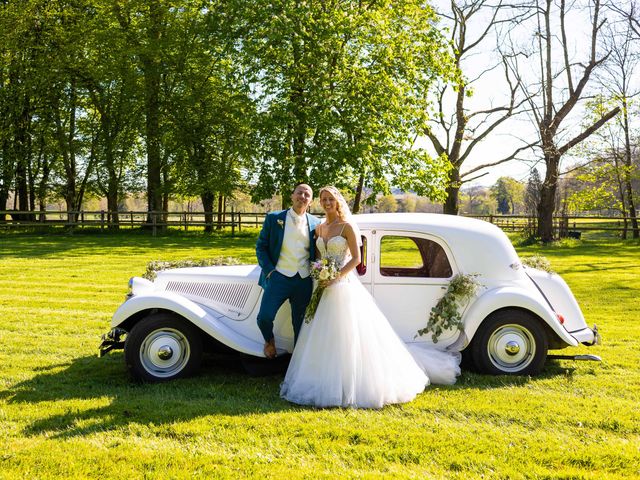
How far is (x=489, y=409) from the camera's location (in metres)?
5.20

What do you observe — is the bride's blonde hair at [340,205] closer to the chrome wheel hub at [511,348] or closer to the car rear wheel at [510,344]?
the car rear wheel at [510,344]

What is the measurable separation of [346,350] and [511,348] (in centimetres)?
204

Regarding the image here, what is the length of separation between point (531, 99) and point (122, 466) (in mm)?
25628

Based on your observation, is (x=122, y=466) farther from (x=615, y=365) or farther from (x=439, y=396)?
(x=615, y=365)

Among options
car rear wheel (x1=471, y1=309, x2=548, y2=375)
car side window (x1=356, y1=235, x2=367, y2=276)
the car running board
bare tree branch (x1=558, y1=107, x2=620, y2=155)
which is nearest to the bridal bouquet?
car side window (x1=356, y1=235, x2=367, y2=276)

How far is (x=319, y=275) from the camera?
18.1 feet

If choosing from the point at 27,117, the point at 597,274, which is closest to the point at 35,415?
the point at 597,274

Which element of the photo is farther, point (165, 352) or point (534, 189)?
point (534, 189)

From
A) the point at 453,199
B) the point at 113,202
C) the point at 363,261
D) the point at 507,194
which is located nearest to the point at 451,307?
the point at 363,261

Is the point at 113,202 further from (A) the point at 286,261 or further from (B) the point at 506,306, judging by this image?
(B) the point at 506,306

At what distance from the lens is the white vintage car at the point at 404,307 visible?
6.00 m

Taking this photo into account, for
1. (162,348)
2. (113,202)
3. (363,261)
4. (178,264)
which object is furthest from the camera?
(113,202)

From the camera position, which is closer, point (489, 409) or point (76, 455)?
point (76, 455)

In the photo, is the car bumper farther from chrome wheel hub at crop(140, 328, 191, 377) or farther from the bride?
chrome wheel hub at crop(140, 328, 191, 377)
